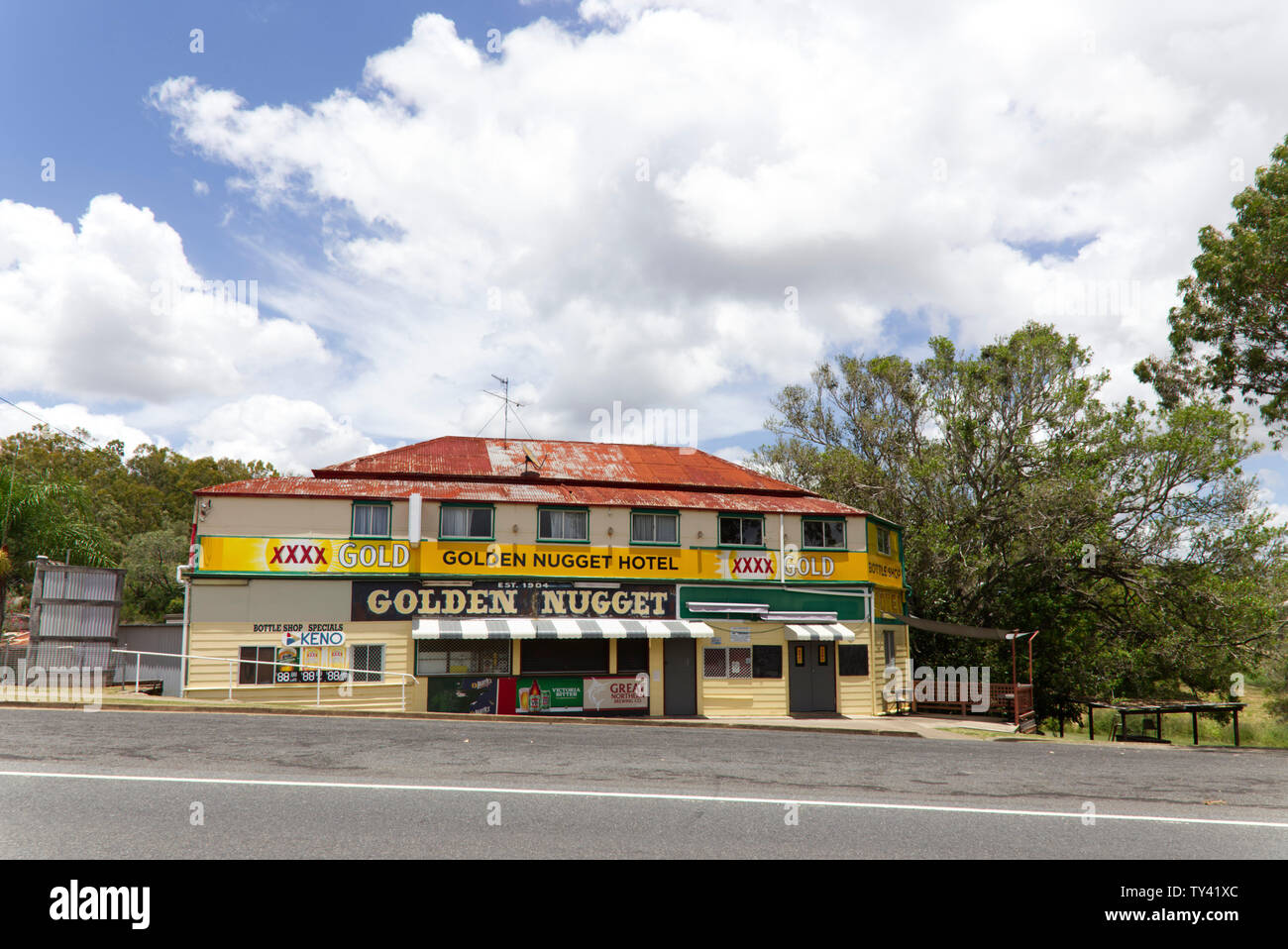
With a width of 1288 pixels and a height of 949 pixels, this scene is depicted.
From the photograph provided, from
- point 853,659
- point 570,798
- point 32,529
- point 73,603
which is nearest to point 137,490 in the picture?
point 32,529

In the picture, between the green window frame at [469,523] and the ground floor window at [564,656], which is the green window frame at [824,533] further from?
the green window frame at [469,523]

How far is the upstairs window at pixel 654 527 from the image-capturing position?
25.0m

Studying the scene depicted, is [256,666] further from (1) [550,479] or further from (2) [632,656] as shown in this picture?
(2) [632,656]

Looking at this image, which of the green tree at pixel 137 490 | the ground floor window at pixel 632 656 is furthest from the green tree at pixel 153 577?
the ground floor window at pixel 632 656

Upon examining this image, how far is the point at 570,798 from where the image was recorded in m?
8.45

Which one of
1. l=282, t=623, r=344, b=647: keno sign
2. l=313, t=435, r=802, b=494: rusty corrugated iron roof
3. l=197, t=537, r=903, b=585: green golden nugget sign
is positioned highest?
l=313, t=435, r=802, b=494: rusty corrugated iron roof

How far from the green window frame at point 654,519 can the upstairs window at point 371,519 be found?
708cm

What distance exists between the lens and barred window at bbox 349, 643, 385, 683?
874 inches

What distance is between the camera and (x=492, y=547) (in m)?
23.7

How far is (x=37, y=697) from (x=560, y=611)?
12270 mm

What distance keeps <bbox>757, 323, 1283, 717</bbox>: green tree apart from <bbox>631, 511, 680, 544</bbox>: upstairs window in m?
10.3

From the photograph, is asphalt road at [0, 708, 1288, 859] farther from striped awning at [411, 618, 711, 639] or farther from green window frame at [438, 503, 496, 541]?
green window frame at [438, 503, 496, 541]

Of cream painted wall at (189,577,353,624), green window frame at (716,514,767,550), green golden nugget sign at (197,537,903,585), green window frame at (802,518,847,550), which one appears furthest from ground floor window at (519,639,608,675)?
green window frame at (802,518,847,550)
